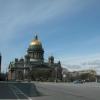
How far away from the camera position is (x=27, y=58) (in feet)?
655

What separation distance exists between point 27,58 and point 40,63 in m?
6.97

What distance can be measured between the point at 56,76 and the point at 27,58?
56.4 ft

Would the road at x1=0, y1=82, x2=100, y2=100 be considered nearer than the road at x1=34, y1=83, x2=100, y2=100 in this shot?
No

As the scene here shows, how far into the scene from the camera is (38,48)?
19675 centimetres

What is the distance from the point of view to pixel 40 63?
200 metres

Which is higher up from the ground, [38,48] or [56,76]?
[38,48]

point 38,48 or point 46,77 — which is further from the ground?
point 38,48

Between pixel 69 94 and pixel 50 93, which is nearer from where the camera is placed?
pixel 69 94

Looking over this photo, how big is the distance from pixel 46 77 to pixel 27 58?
1344 cm

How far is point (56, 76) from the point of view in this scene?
7741 inches

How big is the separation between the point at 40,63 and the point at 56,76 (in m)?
10.7

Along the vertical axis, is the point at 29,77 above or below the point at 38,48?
below

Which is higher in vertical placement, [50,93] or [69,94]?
[50,93]

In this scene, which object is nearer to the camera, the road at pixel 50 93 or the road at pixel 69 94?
the road at pixel 69 94
